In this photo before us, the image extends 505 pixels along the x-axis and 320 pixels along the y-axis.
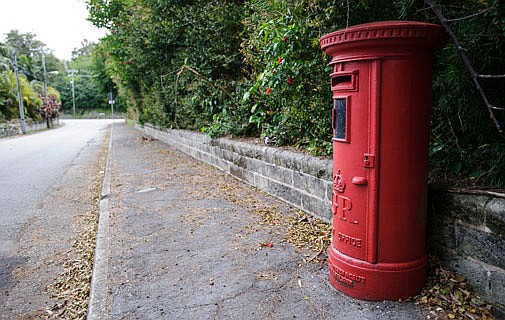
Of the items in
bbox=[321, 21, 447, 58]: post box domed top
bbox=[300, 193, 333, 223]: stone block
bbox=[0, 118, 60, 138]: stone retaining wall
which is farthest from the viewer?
bbox=[0, 118, 60, 138]: stone retaining wall

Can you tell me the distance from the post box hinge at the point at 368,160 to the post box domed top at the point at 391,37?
66cm

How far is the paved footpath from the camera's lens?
263 cm

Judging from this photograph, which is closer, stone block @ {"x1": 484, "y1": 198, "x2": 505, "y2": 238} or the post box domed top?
stone block @ {"x1": 484, "y1": 198, "x2": 505, "y2": 238}

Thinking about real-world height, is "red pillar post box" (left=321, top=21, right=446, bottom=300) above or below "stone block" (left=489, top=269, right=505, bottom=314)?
above

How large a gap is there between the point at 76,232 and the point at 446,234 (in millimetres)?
4290

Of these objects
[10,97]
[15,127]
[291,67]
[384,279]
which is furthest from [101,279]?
[10,97]

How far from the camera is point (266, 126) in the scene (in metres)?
6.39

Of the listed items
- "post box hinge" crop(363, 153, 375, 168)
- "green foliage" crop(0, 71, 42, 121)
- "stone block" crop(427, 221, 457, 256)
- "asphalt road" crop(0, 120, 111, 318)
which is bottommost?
"asphalt road" crop(0, 120, 111, 318)

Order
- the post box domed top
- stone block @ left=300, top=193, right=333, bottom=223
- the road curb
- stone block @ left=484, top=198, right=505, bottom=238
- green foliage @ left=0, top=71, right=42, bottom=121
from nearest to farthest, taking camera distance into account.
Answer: stone block @ left=484, top=198, right=505, bottom=238 < the post box domed top < the road curb < stone block @ left=300, top=193, right=333, bottom=223 < green foliage @ left=0, top=71, right=42, bottom=121

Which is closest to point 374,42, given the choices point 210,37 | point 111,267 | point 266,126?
point 111,267

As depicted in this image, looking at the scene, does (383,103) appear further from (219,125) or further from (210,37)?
(210,37)

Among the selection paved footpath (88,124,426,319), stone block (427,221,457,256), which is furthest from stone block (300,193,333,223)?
stone block (427,221,457,256)

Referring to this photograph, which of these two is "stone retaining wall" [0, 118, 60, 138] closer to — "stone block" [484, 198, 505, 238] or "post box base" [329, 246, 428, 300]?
"post box base" [329, 246, 428, 300]

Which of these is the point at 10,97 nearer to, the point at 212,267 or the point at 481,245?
the point at 212,267
